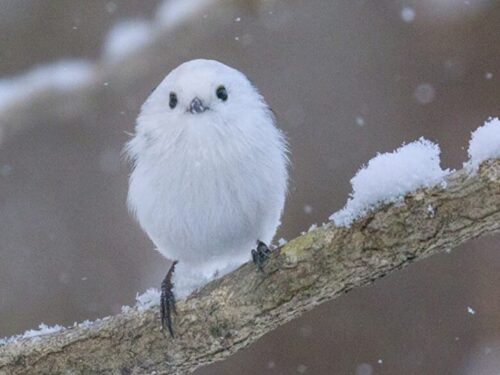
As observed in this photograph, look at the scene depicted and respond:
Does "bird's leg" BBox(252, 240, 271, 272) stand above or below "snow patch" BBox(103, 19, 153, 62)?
below

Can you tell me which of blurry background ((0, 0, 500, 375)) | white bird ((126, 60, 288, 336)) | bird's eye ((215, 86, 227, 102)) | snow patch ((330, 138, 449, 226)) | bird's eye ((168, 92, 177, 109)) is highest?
blurry background ((0, 0, 500, 375))

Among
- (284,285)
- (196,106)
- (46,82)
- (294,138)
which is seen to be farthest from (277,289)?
(294,138)

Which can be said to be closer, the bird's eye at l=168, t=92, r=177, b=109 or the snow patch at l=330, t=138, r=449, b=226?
the snow patch at l=330, t=138, r=449, b=226

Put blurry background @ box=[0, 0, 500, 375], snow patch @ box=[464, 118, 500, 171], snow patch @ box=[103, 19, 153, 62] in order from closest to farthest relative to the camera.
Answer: snow patch @ box=[464, 118, 500, 171], snow patch @ box=[103, 19, 153, 62], blurry background @ box=[0, 0, 500, 375]

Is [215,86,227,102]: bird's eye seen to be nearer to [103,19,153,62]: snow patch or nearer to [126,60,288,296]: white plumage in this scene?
[126,60,288,296]: white plumage

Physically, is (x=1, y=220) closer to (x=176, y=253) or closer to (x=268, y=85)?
(x=268, y=85)

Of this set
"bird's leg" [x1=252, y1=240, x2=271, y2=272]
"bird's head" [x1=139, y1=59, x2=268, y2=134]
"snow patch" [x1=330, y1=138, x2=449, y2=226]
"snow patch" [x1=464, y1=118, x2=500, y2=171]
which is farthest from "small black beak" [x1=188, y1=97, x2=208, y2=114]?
"snow patch" [x1=464, y1=118, x2=500, y2=171]

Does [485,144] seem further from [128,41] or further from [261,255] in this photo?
[128,41]
